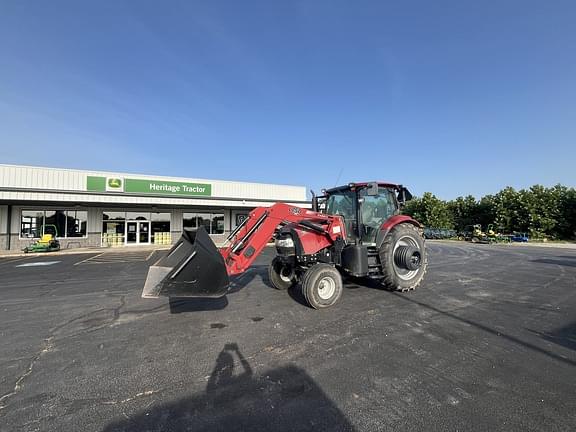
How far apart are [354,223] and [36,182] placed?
23191 millimetres

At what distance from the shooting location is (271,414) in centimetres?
261

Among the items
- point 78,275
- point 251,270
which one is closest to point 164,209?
point 78,275

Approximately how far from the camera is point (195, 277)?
434 centimetres

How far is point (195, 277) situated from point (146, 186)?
21323 millimetres

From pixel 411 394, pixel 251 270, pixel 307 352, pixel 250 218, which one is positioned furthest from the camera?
pixel 251 270

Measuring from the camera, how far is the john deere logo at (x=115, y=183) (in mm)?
21734

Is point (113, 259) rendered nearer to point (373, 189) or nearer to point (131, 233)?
point (131, 233)

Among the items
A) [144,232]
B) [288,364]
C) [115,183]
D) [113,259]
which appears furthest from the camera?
[144,232]

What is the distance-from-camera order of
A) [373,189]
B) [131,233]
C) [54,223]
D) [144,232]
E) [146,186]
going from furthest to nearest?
[144,232] < [131,233] < [146,186] < [54,223] < [373,189]

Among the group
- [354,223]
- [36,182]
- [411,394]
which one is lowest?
[411,394]

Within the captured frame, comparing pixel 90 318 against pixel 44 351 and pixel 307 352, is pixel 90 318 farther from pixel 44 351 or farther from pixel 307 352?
pixel 307 352

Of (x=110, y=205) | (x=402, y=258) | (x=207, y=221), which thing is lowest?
(x=402, y=258)

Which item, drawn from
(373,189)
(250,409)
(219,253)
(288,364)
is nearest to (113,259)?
(219,253)

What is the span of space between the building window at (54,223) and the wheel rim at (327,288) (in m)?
23.4
